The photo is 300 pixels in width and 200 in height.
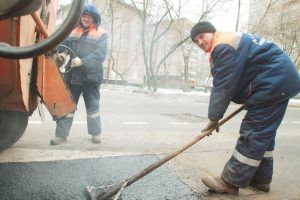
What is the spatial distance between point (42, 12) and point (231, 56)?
59.6 inches

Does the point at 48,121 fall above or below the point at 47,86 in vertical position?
below

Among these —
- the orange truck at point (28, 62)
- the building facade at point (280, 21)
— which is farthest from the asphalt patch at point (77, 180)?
the building facade at point (280, 21)

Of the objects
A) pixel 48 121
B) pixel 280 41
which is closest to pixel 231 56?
pixel 48 121

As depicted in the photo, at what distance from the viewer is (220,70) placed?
9.55 feet

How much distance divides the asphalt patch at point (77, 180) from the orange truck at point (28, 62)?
0.52m

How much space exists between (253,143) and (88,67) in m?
2.26

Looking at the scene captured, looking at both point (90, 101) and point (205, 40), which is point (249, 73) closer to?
point (205, 40)

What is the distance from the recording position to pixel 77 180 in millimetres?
2994

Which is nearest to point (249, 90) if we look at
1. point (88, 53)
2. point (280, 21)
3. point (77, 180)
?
point (77, 180)

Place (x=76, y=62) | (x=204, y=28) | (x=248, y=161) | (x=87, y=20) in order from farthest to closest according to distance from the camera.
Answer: (x=87, y=20) < (x=76, y=62) < (x=204, y=28) < (x=248, y=161)

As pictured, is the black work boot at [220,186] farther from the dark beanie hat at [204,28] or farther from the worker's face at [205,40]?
the dark beanie hat at [204,28]

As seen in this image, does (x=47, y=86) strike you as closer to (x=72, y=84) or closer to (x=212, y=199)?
(x=72, y=84)

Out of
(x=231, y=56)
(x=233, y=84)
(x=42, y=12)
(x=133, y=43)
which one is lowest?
(x=133, y=43)

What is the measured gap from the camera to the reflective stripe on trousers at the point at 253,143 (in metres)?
2.91
